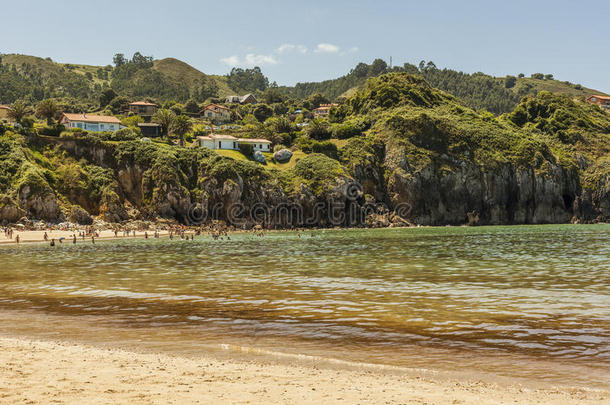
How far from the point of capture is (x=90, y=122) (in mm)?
123438

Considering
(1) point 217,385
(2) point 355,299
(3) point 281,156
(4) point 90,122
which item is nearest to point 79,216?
(4) point 90,122

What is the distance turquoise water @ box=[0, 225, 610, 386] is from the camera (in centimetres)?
1600

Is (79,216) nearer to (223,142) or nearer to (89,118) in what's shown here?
(89,118)

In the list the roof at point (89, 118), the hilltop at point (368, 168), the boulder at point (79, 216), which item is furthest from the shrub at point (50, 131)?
the boulder at point (79, 216)

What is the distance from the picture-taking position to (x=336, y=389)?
1085 cm

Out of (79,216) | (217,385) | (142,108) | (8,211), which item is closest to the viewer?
(217,385)

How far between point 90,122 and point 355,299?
117 m

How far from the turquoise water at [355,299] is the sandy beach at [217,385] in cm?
254

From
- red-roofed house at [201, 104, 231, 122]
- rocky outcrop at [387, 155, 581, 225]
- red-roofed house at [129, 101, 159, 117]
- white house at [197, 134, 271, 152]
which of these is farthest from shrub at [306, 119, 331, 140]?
red-roofed house at [129, 101, 159, 117]

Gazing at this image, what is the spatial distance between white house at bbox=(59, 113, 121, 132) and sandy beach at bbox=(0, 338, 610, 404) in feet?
395

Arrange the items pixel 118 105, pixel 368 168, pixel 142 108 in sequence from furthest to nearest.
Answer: pixel 118 105 → pixel 142 108 → pixel 368 168

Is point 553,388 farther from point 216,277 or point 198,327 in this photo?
point 216,277

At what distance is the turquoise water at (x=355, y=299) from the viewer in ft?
52.5

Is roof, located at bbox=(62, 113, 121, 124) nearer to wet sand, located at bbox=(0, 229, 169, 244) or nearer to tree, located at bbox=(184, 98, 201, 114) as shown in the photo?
wet sand, located at bbox=(0, 229, 169, 244)
